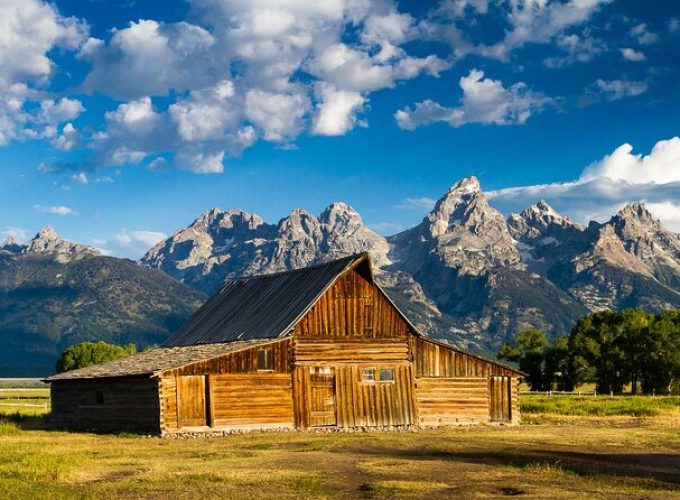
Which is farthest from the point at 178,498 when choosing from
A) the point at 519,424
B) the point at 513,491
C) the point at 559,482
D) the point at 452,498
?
the point at 519,424

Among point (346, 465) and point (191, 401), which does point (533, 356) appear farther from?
point (346, 465)

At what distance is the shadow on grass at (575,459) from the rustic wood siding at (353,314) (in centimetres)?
1537

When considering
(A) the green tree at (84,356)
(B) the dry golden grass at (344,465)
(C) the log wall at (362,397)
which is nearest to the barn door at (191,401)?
(B) the dry golden grass at (344,465)

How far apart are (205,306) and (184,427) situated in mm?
18086

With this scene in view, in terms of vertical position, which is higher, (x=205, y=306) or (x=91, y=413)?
(x=205, y=306)

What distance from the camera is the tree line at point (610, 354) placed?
105 m

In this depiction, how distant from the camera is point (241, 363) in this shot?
4784 centimetres

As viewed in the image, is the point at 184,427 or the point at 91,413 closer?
the point at 184,427

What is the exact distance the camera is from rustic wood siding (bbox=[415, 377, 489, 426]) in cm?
5228

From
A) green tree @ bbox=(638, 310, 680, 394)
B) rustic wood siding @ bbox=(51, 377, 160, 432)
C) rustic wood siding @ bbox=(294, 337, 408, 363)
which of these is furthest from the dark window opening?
green tree @ bbox=(638, 310, 680, 394)

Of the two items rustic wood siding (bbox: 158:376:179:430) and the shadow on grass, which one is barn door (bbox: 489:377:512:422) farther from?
the shadow on grass

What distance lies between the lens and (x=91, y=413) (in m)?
50.3

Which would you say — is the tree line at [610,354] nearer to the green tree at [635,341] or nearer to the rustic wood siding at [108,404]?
the green tree at [635,341]

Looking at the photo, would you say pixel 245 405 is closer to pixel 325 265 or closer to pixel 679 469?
pixel 325 265
